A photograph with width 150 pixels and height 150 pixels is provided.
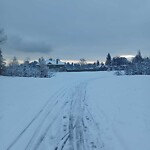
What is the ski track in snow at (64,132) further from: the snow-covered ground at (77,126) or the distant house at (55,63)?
the distant house at (55,63)

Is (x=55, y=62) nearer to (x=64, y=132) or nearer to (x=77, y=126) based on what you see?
(x=77, y=126)

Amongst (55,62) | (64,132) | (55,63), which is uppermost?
(55,62)

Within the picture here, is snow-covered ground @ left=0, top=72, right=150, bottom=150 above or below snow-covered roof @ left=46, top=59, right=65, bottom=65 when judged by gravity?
below

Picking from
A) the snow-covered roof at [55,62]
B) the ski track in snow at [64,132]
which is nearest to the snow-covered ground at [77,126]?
the ski track in snow at [64,132]

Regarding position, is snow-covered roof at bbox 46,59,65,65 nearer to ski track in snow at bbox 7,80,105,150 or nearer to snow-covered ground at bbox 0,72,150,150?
snow-covered ground at bbox 0,72,150,150

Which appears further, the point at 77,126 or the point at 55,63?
the point at 55,63

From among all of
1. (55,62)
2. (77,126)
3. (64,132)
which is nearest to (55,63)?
(55,62)

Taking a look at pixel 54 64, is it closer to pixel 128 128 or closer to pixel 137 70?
pixel 137 70

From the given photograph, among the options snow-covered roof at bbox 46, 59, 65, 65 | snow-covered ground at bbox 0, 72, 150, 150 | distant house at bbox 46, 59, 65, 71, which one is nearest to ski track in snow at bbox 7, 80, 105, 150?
snow-covered ground at bbox 0, 72, 150, 150

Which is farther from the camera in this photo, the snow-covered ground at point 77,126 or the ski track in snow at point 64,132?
A: the snow-covered ground at point 77,126

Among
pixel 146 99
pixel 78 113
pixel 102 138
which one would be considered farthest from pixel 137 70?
pixel 102 138

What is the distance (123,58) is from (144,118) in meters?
135

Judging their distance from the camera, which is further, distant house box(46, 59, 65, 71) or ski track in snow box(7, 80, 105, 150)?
distant house box(46, 59, 65, 71)

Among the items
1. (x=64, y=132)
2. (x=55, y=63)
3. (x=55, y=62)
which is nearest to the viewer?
(x=64, y=132)
